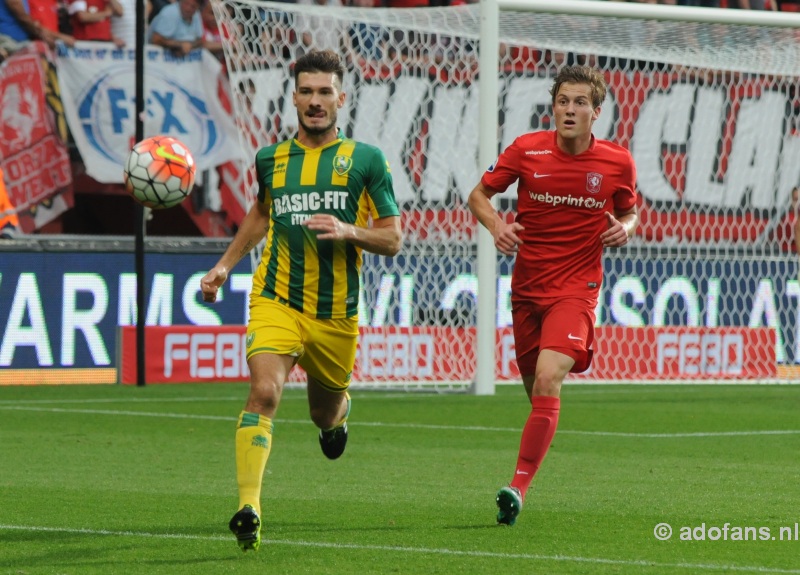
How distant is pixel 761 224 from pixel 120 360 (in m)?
7.46

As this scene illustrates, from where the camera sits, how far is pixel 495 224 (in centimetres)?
711

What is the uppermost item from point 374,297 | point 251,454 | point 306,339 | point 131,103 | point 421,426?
point 131,103

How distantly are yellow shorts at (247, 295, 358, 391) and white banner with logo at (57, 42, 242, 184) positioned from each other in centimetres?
915

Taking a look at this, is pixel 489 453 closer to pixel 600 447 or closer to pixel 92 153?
pixel 600 447

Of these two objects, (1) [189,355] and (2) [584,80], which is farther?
(1) [189,355]

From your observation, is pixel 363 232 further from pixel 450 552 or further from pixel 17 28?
pixel 17 28

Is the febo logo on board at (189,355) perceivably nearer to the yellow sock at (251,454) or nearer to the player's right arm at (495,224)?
A: the player's right arm at (495,224)

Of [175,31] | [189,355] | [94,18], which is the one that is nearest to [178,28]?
[175,31]

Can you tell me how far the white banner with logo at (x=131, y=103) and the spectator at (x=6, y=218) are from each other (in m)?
0.94

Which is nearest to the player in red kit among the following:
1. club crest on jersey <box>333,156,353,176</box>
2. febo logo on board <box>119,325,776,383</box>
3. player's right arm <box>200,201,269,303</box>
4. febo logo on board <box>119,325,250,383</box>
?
club crest on jersey <box>333,156,353,176</box>

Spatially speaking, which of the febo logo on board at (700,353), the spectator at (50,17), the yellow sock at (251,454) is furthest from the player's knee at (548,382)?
the spectator at (50,17)

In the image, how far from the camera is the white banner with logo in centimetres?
1605

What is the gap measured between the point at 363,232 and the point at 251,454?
1.04 m

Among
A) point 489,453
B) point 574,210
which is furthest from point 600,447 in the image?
point 574,210
